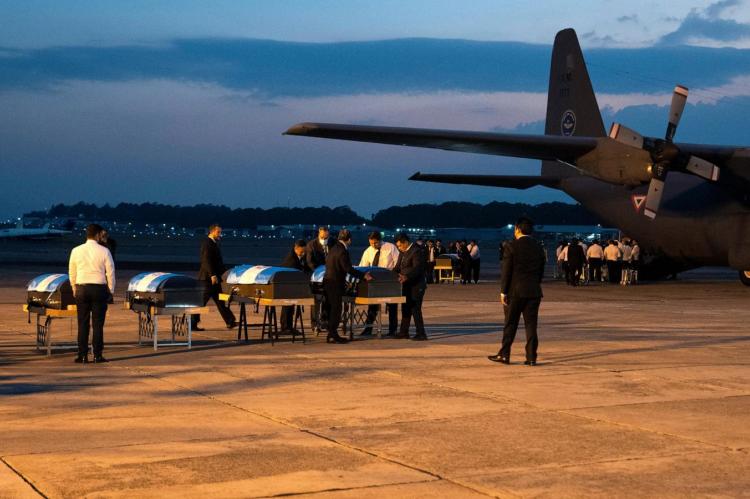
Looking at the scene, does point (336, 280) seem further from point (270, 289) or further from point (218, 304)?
point (218, 304)

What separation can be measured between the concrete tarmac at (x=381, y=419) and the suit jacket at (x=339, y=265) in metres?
1.05

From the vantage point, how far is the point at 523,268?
41.3 feet

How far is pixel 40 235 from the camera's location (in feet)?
378

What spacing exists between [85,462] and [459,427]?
312 cm

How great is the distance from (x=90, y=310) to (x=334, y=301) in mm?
3865

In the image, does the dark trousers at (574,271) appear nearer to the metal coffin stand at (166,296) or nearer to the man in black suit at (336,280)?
the man in black suit at (336,280)

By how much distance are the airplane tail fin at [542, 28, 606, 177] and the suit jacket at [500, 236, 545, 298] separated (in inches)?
853

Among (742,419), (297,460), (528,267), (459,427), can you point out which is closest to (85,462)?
(297,460)

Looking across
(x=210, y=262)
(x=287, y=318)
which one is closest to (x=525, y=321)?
(x=287, y=318)

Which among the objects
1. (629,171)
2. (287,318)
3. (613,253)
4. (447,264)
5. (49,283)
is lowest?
(287,318)

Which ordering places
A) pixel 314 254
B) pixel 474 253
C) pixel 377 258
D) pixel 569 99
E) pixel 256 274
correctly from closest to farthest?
pixel 256 274
pixel 377 258
pixel 314 254
pixel 474 253
pixel 569 99

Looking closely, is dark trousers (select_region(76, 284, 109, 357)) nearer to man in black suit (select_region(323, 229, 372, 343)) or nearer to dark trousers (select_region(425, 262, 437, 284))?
man in black suit (select_region(323, 229, 372, 343))

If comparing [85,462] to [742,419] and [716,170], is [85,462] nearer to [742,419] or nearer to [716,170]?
[742,419]

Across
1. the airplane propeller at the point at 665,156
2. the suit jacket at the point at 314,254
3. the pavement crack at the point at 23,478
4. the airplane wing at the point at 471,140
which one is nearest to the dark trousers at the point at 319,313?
the suit jacket at the point at 314,254
